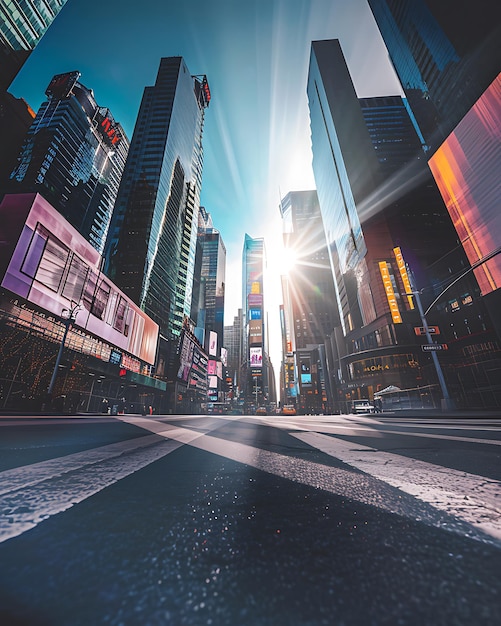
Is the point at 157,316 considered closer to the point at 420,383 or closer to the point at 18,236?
the point at 18,236

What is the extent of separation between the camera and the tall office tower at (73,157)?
5259 cm

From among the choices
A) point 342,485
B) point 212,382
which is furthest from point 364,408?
point 212,382

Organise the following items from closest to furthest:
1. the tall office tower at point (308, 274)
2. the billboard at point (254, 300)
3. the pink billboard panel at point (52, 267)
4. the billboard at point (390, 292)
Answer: the pink billboard panel at point (52, 267)
the billboard at point (390, 292)
the tall office tower at point (308, 274)
the billboard at point (254, 300)

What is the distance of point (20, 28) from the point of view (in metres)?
49.6

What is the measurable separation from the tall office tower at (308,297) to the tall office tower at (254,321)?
40.9ft

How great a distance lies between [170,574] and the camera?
536mm

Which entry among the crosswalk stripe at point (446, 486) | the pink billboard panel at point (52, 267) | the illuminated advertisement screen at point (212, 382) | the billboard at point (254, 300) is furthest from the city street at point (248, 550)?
the billboard at point (254, 300)

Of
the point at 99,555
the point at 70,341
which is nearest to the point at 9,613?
the point at 99,555

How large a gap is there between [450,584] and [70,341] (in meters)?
26.7

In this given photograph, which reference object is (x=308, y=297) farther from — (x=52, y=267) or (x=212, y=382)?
(x=52, y=267)

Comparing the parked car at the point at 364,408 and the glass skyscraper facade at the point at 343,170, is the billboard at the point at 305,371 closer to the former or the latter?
the glass skyscraper facade at the point at 343,170

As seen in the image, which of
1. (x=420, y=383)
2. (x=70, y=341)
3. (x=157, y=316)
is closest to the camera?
(x=70, y=341)

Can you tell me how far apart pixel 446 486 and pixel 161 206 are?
6125 cm

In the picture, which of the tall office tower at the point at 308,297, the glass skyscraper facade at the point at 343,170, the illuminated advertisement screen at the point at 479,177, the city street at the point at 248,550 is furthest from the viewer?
the tall office tower at the point at 308,297
